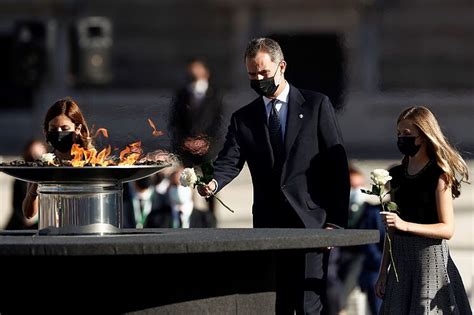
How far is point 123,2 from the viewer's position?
30625mm

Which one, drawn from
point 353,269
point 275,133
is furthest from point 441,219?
point 353,269

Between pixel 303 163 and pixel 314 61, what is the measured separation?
19.9 meters

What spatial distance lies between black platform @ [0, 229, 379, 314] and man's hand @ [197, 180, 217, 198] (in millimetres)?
623

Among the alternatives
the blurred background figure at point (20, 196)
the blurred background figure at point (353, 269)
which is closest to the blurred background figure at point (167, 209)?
the blurred background figure at point (20, 196)

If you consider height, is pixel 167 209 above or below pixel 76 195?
below

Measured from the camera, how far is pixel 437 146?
27.3 feet

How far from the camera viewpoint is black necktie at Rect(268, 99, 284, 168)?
28.4 feet

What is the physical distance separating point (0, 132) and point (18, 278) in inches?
816

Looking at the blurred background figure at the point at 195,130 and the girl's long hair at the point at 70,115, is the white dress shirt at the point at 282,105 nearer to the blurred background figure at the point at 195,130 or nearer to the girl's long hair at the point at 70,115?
the blurred background figure at the point at 195,130

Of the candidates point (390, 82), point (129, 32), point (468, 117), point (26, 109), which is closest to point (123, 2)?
point (129, 32)

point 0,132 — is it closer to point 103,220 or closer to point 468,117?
point 468,117

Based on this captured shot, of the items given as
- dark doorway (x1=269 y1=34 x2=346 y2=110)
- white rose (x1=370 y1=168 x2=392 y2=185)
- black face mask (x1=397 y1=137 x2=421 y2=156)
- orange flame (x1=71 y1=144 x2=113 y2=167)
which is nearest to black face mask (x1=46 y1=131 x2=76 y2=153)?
orange flame (x1=71 y1=144 x2=113 y2=167)

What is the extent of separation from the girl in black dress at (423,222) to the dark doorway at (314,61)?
59.3 ft

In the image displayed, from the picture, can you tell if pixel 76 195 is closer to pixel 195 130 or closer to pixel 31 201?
pixel 31 201
